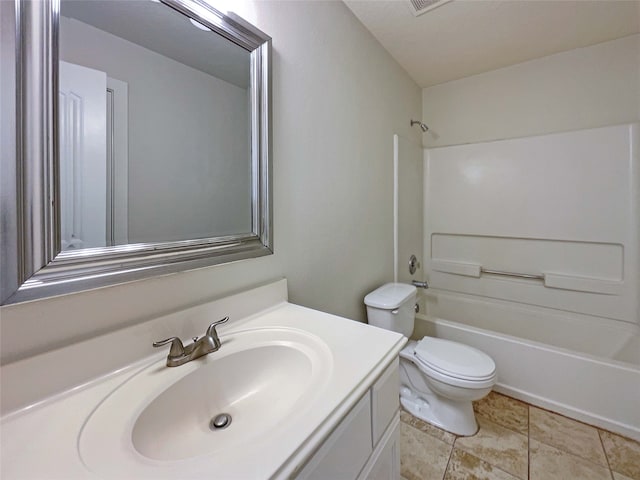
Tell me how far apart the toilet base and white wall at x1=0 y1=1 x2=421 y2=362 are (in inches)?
25.3

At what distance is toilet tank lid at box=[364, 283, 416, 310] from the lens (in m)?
1.53

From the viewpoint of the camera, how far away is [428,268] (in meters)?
2.57

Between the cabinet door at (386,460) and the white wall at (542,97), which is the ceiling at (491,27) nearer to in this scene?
the white wall at (542,97)

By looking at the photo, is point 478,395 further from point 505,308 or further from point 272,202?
point 272,202

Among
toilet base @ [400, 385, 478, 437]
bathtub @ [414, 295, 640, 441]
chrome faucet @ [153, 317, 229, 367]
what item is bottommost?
toilet base @ [400, 385, 478, 437]

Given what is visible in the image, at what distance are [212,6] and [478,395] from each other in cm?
201

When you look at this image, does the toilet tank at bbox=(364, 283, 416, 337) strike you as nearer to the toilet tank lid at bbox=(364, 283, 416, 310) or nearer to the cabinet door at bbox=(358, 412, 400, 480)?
the toilet tank lid at bbox=(364, 283, 416, 310)

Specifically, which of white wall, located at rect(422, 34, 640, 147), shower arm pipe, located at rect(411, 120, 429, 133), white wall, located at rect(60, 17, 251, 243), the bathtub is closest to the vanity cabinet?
white wall, located at rect(60, 17, 251, 243)

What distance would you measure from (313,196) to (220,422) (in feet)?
3.05

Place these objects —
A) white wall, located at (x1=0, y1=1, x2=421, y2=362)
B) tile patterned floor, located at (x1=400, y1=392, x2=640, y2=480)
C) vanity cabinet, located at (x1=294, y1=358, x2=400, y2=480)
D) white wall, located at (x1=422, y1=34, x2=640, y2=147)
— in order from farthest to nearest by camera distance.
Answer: white wall, located at (x1=422, y1=34, x2=640, y2=147), tile patterned floor, located at (x1=400, y1=392, x2=640, y2=480), white wall, located at (x1=0, y1=1, x2=421, y2=362), vanity cabinet, located at (x1=294, y1=358, x2=400, y2=480)

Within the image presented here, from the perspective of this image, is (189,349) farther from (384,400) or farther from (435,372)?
(435,372)

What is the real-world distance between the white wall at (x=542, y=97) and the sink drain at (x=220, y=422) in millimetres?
2610

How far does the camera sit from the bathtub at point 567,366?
1.44 metres

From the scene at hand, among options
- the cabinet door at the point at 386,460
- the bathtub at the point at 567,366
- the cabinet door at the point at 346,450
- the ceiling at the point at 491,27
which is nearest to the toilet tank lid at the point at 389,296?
the bathtub at the point at 567,366
